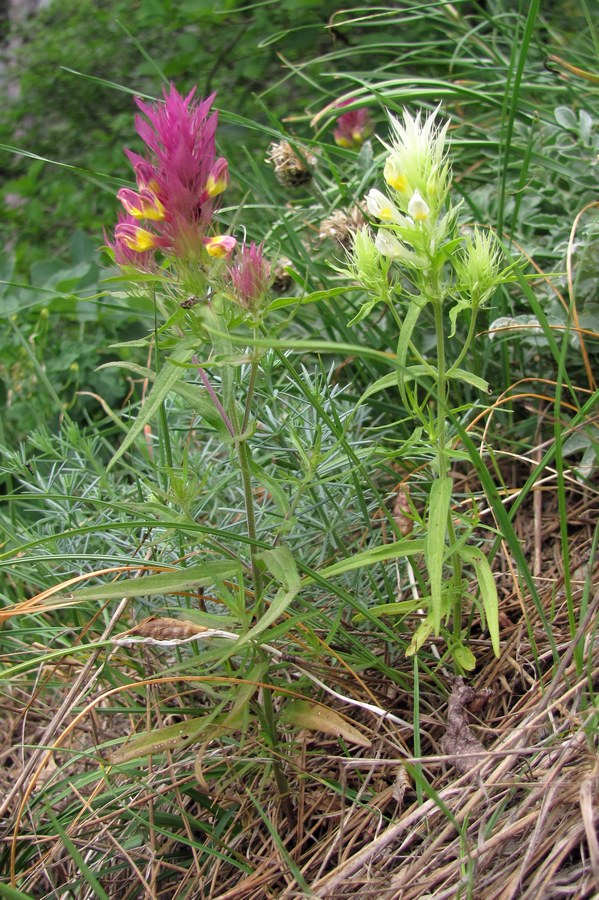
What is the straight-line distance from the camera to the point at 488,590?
3.35ft

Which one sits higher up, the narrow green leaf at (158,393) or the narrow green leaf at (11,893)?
the narrow green leaf at (158,393)

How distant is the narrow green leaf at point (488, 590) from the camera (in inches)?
38.6

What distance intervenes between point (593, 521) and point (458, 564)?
1.47 ft

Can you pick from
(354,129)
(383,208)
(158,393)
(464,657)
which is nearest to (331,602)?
(464,657)

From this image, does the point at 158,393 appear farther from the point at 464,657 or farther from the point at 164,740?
the point at 464,657

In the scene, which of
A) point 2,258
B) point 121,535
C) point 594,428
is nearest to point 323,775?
point 121,535

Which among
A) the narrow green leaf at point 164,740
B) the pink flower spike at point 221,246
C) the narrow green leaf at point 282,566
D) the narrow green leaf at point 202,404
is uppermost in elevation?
the pink flower spike at point 221,246

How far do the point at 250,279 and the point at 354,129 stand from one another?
4.35ft

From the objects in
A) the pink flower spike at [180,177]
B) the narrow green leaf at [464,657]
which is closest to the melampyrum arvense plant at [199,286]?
the pink flower spike at [180,177]

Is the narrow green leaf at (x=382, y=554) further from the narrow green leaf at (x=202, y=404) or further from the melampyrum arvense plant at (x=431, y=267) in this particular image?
the narrow green leaf at (x=202, y=404)

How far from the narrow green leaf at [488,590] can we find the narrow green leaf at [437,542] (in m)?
0.07

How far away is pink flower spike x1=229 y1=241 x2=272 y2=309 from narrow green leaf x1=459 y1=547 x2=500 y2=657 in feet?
1.49

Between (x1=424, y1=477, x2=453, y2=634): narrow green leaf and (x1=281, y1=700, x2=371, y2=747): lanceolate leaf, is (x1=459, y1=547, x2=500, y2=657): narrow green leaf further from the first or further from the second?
(x1=281, y1=700, x2=371, y2=747): lanceolate leaf

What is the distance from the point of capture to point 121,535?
1.50 m
